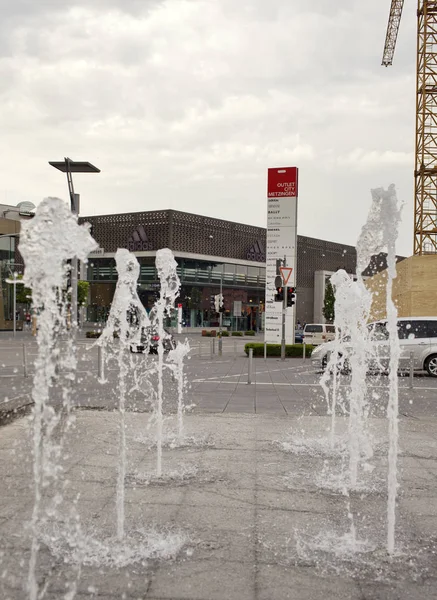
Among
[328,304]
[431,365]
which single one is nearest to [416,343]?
[431,365]

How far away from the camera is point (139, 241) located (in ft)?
219

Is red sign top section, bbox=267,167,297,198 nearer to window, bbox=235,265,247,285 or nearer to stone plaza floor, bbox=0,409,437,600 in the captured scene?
stone plaza floor, bbox=0,409,437,600

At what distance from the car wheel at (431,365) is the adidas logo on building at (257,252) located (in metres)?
56.3

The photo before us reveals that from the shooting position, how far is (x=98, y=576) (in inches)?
140

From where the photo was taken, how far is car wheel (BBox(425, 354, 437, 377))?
18.3 metres

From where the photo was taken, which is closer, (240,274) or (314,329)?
(314,329)

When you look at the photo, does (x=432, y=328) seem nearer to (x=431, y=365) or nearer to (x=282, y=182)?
(x=431, y=365)

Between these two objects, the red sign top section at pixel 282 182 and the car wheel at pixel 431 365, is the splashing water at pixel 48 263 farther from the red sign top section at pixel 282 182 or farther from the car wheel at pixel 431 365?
the red sign top section at pixel 282 182

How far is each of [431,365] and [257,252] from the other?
5756 centimetres

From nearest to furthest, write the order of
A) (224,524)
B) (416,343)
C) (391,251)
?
(224,524) < (391,251) < (416,343)

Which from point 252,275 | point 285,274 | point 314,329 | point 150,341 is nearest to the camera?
point 285,274

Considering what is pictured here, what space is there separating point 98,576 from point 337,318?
30.3ft

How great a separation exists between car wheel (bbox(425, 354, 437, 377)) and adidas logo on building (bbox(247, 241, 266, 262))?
2215 inches

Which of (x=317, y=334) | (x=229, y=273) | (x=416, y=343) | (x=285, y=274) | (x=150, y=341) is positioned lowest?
(x=150, y=341)
